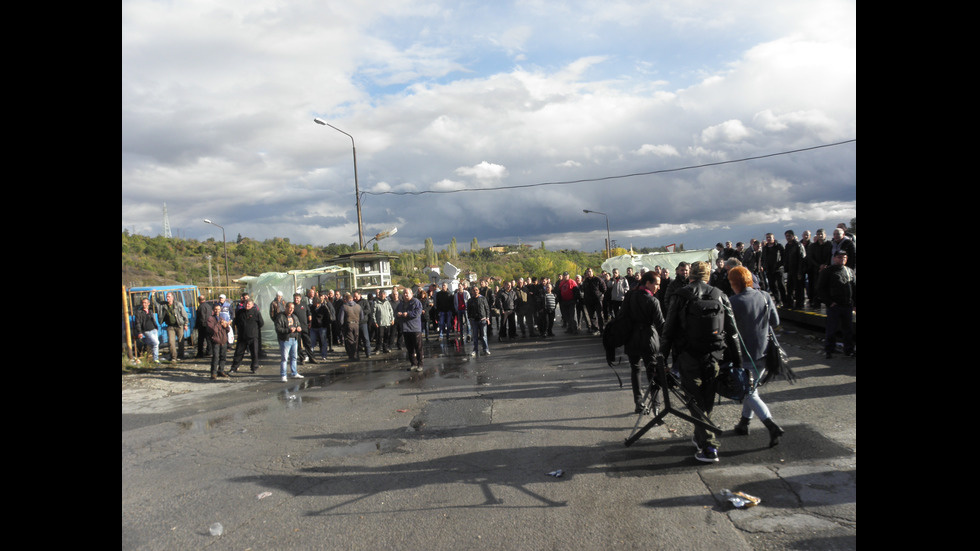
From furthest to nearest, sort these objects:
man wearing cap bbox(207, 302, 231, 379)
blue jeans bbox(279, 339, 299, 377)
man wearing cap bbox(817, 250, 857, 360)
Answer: man wearing cap bbox(207, 302, 231, 379) → blue jeans bbox(279, 339, 299, 377) → man wearing cap bbox(817, 250, 857, 360)

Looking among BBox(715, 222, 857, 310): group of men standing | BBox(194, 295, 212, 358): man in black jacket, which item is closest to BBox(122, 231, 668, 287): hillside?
BBox(194, 295, 212, 358): man in black jacket

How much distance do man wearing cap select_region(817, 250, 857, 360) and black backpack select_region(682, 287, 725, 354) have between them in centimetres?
537

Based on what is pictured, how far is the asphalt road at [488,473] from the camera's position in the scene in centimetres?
390

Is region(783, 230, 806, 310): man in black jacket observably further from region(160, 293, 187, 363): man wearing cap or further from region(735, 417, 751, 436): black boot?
region(160, 293, 187, 363): man wearing cap

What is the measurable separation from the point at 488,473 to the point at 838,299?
7.38 meters

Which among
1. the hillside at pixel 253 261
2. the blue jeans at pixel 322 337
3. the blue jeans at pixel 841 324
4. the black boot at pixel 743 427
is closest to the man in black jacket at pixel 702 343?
the black boot at pixel 743 427

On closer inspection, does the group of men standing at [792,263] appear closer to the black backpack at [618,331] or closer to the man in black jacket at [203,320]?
the black backpack at [618,331]

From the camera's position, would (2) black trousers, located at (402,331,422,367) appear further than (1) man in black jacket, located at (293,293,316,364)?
No

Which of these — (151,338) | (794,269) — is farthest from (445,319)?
(794,269)

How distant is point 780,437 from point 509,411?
3531 mm

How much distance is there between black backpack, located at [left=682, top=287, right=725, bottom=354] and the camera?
4980 mm

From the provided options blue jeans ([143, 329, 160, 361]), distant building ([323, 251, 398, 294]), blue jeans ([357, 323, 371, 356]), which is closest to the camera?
blue jeans ([143, 329, 160, 361])

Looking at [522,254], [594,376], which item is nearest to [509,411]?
[594,376]
